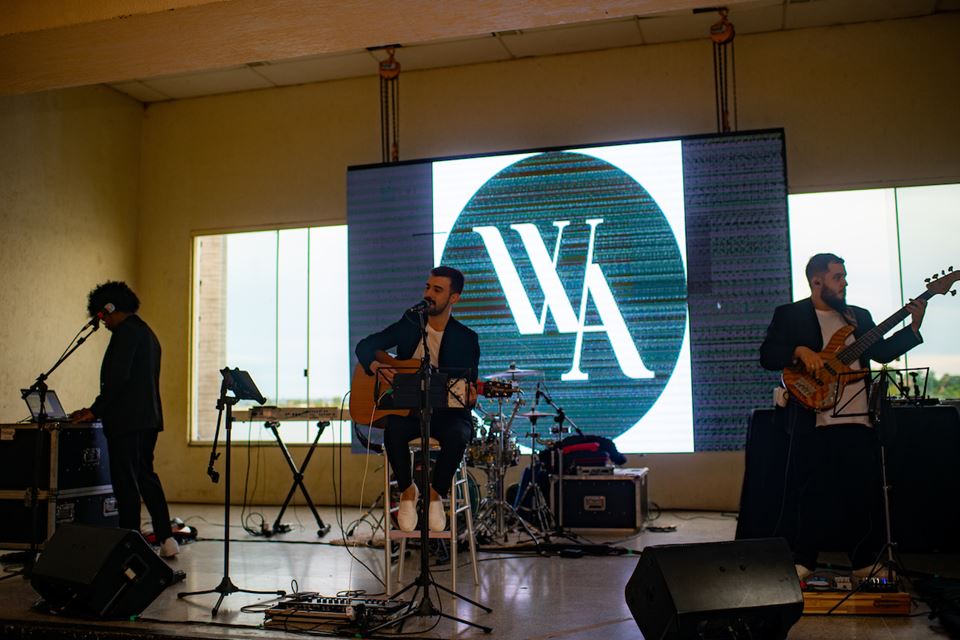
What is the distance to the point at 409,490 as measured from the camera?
4082 millimetres

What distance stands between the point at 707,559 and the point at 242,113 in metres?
7.12

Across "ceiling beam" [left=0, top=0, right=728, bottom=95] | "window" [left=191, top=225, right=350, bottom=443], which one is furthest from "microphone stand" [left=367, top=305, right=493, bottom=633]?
"window" [left=191, top=225, right=350, bottom=443]

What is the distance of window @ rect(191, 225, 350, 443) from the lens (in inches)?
322

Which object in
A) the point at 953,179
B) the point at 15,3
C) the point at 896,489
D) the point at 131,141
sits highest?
the point at 131,141

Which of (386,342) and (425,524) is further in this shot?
(386,342)

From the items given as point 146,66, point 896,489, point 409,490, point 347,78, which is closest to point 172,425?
point 347,78

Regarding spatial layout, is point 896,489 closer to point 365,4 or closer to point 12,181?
point 365,4

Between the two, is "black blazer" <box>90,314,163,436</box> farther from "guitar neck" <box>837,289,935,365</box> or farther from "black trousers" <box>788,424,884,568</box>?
"guitar neck" <box>837,289,935,365</box>

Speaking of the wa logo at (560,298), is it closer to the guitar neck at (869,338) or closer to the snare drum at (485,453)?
the snare drum at (485,453)

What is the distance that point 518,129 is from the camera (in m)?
7.73

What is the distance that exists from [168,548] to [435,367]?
244 cm

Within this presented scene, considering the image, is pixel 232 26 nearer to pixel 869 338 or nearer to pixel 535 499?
pixel 869 338

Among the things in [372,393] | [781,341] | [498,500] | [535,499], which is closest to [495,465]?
[498,500]

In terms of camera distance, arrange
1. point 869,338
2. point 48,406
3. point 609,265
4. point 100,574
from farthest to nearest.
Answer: point 609,265
point 48,406
point 869,338
point 100,574
